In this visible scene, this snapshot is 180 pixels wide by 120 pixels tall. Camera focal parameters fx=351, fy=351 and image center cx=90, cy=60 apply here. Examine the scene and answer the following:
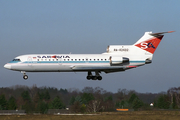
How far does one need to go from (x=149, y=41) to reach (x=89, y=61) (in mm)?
10531

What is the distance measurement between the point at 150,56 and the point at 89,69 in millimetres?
10086

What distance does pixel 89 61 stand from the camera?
54156 mm

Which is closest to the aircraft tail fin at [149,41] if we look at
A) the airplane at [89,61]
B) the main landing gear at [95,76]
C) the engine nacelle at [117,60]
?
the airplane at [89,61]

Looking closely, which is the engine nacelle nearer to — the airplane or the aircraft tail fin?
the airplane

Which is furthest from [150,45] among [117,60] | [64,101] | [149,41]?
[64,101]

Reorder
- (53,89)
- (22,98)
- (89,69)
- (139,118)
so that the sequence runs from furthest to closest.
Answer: (53,89) < (22,98) < (89,69) < (139,118)

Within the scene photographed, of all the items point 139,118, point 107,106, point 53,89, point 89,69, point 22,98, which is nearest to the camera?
point 139,118

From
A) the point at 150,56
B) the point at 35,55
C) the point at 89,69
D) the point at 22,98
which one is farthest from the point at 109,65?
the point at 22,98

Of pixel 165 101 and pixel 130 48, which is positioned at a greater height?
pixel 130 48

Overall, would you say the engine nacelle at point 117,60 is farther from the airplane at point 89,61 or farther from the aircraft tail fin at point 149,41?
the aircraft tail fin at point 149,41

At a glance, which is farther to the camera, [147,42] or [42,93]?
[42,93]

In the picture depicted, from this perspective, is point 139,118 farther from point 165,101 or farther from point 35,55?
point 165,101

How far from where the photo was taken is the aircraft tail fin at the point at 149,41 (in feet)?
185

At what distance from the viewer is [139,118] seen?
4481 centimetres
